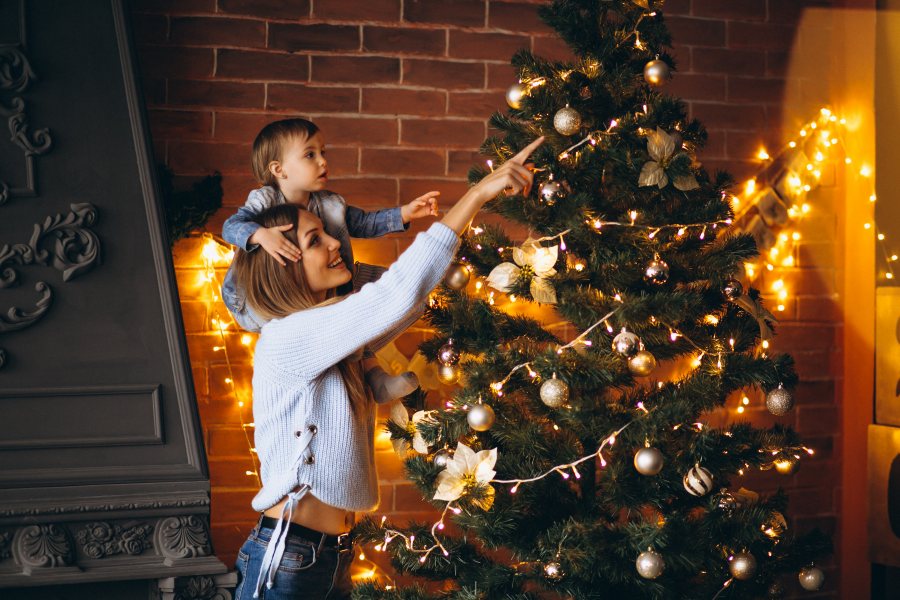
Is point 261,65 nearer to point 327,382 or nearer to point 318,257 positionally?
point 318,257

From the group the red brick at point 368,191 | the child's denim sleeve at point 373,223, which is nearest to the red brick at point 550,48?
the red brick at point 368,191

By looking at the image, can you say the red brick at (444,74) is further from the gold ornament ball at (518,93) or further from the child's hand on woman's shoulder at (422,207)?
the gold ornament ball at (518,93)

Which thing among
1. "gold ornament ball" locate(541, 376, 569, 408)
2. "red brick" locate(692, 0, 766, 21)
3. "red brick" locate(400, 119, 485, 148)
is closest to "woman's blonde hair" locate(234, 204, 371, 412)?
"gold ornament ball" locate(541, 376, 569, 408)

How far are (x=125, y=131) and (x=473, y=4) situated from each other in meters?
1.20

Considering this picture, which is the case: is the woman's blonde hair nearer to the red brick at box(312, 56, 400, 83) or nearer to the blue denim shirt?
the blue denim shirt

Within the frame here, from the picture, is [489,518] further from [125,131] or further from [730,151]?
[730,151]

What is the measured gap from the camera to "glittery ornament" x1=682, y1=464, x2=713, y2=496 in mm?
1701

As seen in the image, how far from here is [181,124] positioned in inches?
100

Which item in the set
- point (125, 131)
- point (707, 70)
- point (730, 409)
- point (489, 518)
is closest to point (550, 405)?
point (489, 518)

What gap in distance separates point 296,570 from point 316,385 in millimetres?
421

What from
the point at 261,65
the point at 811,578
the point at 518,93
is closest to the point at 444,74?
the point at 261,65

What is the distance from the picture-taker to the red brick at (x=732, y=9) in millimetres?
2924

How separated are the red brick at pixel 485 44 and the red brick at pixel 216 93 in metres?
0.64

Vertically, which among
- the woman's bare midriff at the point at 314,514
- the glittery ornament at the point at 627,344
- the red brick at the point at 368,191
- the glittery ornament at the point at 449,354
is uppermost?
the red brick at the point at 368,191
